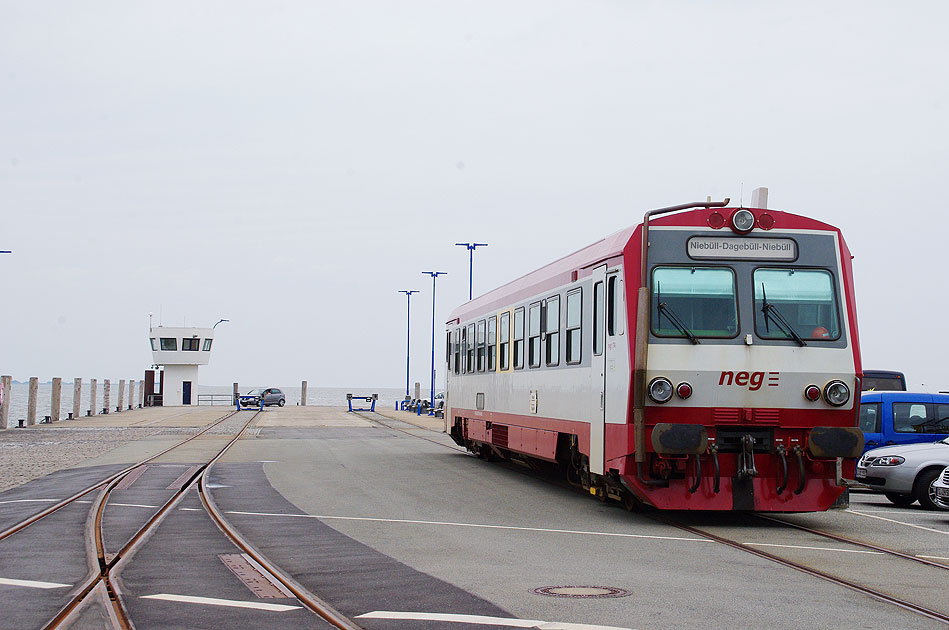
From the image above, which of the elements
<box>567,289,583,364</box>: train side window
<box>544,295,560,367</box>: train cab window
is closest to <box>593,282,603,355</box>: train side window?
<box>567,289,583,364</box>: train side window

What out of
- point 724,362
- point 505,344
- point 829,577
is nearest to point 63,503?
point 505,344

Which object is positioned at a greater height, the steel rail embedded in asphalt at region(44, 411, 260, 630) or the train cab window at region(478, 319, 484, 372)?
the train cab window at region(478, 319, 484, 372)

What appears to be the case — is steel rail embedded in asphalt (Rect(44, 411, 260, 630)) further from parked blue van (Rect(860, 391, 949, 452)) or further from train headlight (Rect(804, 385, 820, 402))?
parked blue van (Rect(860, 391, 949, 452))

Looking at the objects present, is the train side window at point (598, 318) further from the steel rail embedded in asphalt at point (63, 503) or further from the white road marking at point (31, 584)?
the white road marking at point (31, 584)

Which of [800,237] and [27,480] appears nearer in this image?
[800,237]

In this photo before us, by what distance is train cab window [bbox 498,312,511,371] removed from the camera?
784 inches

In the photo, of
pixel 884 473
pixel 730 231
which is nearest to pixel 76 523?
pixel 730 231

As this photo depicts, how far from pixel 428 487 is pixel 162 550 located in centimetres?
771

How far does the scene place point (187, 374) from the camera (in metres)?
82.6

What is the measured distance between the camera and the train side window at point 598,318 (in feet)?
46.3

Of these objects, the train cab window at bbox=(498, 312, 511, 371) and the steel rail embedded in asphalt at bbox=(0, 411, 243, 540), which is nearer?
the steel rail embedded in asphalt at bbox=(0, 411, 243, 540)

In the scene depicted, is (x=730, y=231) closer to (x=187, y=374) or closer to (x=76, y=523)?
(x=76, y=523)

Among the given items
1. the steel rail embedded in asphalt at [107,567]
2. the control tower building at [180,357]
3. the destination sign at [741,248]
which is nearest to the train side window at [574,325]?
the destination sign at [741,248]

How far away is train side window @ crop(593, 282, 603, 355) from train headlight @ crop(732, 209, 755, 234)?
181 centimetres
